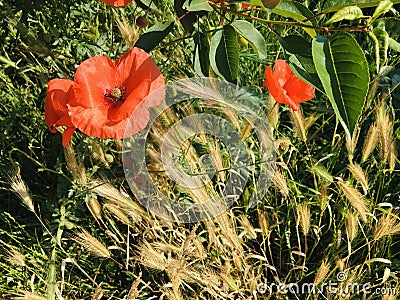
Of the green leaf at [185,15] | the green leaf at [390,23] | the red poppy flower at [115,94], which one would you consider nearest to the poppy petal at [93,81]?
the red poppy flower at [115,94]

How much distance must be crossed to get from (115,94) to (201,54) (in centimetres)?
14

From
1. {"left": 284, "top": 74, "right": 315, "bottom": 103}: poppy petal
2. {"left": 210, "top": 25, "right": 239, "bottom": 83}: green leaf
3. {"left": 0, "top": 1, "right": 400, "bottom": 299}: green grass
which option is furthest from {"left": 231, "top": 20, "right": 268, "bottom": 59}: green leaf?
{"left": 0, "top": 1, "right": 400, "bottom": 299}: green grass

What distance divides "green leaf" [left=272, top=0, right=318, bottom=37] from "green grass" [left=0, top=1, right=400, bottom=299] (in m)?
0.67

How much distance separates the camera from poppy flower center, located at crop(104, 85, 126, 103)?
825 millimetres

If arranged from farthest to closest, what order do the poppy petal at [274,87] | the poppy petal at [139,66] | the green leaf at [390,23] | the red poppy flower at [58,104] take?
the poppy petal at [274,87] < the red poppy flower at [58,104] < the poppy petal at [139,66] < the green leaf at [390,23]

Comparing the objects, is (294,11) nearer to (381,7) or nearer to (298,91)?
(381,7)

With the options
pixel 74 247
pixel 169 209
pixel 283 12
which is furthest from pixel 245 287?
pixel 283 12

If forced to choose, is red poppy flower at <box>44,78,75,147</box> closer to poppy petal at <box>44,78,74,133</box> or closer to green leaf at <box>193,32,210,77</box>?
poppy petal at <box>44,78,74,133</box>

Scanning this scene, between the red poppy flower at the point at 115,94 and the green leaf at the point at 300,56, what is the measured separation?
7.1 inches

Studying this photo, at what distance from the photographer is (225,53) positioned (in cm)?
79

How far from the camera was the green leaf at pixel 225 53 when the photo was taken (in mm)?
792

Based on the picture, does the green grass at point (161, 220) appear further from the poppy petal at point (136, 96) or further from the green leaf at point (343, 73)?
the green leaf at point (343, 73)

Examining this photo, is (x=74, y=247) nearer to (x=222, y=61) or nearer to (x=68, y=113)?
(x=68, y=113)

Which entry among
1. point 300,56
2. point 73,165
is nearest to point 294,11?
point 300,56
